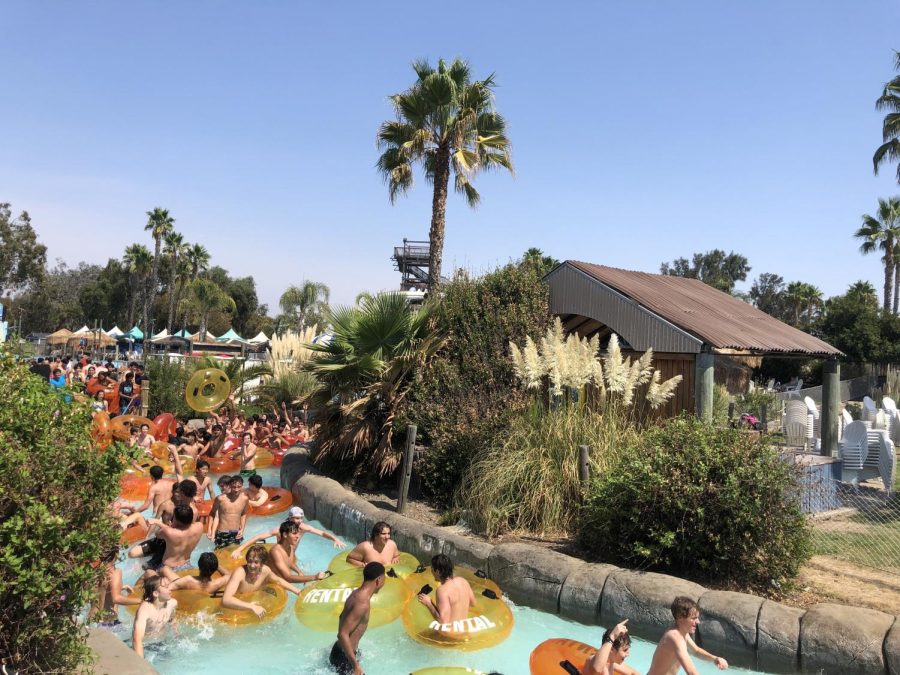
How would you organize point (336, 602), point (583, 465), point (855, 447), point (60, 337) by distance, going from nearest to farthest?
point (336, 602), point (583, 465), point (855, 447), point (60, 337)

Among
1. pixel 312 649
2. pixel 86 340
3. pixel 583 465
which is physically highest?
pixel 86 340

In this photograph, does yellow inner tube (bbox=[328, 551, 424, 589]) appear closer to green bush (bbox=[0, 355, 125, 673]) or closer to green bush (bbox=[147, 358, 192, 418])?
green bush (bbox=[0, 355, 125, 673])

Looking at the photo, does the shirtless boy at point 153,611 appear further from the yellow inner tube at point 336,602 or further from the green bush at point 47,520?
the green bush at point 47,520

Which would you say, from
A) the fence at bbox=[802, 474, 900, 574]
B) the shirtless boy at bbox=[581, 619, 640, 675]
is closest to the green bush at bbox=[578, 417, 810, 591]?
the fence at bbox=[802, 474, 900, 574]

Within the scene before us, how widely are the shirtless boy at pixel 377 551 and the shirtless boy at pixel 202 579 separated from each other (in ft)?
4.64

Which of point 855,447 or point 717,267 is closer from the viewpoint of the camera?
point 855,447

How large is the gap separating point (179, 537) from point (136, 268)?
52.6m

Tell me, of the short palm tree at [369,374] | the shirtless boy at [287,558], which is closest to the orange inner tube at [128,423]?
the short palm tree at [369,374]

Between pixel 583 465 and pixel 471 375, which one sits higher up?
pixel 471 375

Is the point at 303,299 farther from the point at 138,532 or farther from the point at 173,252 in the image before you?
the point at 138,532

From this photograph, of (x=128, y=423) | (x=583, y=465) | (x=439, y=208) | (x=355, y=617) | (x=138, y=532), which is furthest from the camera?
(x=439, y=208)

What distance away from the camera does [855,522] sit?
905 cm

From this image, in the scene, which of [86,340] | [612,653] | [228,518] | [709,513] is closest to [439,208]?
[228,518]

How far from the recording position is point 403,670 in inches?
233
